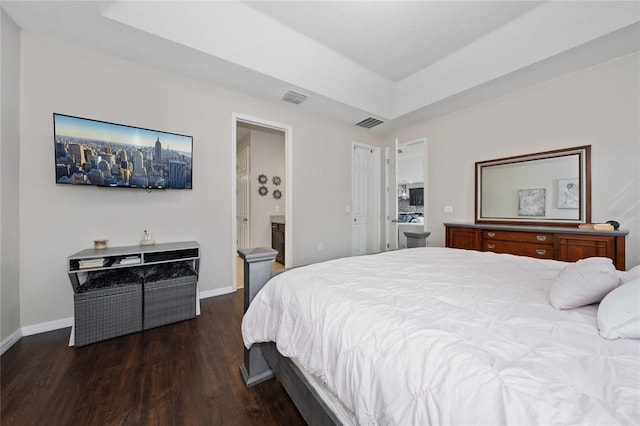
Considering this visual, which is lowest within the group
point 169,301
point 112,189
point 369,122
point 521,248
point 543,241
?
point 169,301

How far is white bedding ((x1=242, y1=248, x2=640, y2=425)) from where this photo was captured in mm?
541

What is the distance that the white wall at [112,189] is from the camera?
2.22m

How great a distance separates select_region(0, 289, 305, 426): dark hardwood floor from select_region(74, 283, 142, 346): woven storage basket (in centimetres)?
8

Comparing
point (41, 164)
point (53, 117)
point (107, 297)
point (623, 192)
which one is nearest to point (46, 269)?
point (107, 297)

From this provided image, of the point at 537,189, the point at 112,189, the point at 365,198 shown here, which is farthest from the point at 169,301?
the point at 537,189

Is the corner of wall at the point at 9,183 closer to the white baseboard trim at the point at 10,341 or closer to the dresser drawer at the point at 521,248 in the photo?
the white baseboard trim at the point at 10,341

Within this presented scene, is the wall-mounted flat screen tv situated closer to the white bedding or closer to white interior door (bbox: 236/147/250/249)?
the white bedding

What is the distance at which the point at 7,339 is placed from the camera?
1.97m

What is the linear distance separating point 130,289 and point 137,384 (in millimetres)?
920

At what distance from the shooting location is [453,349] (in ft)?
2.26

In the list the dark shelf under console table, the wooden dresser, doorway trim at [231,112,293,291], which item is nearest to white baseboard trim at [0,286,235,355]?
the dark shelf under console table

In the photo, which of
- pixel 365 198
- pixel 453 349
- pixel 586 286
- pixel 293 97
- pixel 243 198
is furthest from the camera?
pixel 243 198

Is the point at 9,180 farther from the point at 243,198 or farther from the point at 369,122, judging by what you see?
the point at 369,122

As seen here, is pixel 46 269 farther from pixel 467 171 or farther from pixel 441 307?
pixel 467 171
